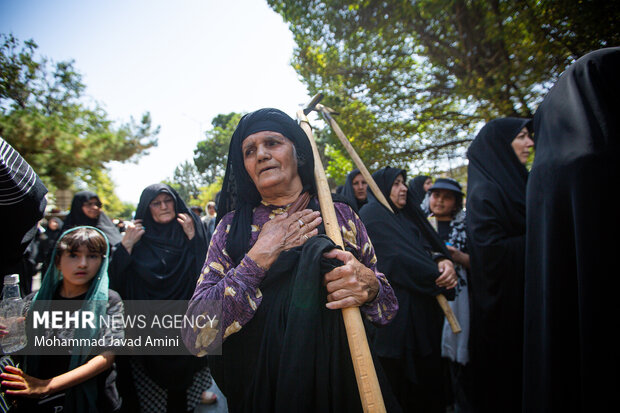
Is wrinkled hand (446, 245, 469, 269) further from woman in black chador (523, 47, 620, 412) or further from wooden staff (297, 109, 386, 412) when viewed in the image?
wooden staff (297, 109, 386, 412)

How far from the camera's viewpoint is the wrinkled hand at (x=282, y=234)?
4.01 feet

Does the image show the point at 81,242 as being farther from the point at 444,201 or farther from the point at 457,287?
the point at 444,201

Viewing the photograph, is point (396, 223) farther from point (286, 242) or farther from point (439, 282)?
point (286, 242)

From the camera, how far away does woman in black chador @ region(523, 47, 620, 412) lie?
2.96 feet

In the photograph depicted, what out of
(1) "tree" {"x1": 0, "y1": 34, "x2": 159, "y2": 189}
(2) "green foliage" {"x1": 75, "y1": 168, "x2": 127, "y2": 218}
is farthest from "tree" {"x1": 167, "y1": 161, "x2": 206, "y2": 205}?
(1) "tree" {"x1": 0, "y1": 34, "x2": 159, "y2": 189}

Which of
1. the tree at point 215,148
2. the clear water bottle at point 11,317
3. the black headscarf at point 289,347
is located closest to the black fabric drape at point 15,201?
the clear water bottle at point 11,317

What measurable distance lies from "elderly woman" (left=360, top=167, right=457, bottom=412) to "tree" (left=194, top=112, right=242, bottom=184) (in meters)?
37.8

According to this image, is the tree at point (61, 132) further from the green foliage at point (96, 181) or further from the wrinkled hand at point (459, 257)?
the wrinkled hand at point (459, 257)

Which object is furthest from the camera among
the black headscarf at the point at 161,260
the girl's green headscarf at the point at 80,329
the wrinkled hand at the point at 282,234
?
the black headscarf at the point at 161,260

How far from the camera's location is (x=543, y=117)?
1.14 m

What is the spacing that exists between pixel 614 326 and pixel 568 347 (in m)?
0.17

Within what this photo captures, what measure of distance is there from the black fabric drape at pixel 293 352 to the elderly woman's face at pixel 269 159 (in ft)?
1.19

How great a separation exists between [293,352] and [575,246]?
3.47 ft

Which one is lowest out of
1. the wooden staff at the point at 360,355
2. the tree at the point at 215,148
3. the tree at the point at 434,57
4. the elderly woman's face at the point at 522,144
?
the wooden staff at the point at 360,355
